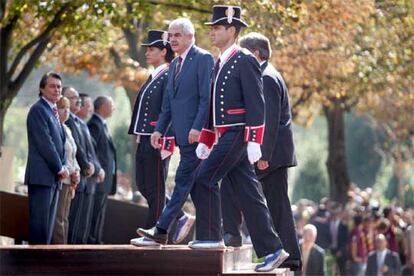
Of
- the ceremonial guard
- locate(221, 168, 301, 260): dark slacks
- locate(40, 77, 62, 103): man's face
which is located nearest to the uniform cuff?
the ceremonial guard

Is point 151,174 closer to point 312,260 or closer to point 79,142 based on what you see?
point 79,142

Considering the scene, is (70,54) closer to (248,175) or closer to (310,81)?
(310,81)

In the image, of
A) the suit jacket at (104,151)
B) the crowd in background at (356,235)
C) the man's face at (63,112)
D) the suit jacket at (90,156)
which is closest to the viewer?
the man's face at (63,112)

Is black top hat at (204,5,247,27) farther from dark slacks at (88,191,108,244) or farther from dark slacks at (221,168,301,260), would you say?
dark slacks at (88,191,108,244)

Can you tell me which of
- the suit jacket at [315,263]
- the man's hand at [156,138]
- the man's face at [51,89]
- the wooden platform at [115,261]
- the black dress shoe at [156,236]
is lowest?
the suit jacket at [315,263]

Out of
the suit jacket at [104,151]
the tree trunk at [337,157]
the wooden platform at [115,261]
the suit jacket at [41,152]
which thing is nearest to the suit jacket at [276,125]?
the wooden platform at [115,261]

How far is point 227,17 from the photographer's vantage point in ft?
46.3

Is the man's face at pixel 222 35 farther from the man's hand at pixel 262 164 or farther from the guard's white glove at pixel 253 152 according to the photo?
the man's hand at pixel 262 164

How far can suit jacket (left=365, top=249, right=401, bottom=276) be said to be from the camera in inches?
1111

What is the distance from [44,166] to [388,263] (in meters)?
13.3

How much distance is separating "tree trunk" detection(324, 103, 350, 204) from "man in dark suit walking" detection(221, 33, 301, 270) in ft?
79.1

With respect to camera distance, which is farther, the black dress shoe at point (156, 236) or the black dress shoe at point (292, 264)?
the black dress shoe at point (292, 264)

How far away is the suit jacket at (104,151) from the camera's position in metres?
19.6

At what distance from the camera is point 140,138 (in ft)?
53.1
